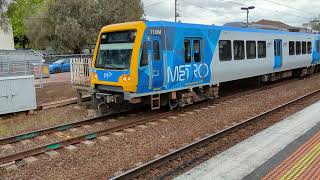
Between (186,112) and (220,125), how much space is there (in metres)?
2.17

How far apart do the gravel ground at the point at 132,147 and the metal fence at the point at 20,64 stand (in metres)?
8.24

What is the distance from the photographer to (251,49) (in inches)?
656

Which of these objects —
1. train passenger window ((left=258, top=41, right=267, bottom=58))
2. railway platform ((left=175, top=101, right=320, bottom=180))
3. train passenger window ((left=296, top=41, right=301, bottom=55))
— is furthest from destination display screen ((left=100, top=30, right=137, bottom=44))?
train passenger window ((left=296, top=41, right=301, bottom=55))

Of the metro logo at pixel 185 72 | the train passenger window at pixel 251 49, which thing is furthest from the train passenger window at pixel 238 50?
the metro logo at pixel 185 72

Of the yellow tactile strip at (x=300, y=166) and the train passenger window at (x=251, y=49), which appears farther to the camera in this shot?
the train passenger window at (x=251, y=49)

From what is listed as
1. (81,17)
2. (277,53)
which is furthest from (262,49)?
(81,17)

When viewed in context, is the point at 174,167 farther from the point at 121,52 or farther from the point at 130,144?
the point at 121,52

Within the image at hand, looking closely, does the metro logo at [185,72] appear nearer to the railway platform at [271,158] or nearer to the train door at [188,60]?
the train door at [188,60]

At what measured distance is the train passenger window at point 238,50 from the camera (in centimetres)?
1533

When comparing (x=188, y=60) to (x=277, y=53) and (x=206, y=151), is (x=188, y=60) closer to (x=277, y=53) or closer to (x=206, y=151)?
(x=206, y=151)

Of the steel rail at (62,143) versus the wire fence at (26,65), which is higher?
the wire fence at (26,65)

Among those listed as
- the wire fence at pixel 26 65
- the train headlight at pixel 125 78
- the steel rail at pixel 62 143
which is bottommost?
the steel rail at pixel 62 143

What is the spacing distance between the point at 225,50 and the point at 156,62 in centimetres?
452

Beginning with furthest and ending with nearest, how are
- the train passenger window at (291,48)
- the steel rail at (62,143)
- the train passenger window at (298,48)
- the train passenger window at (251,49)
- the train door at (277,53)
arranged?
the train passenger window at (298,48) < the train passenger window at (291,48) < the train door at (277,53) < the train passenger window at (251,49) < the steel rail at (62,143)
